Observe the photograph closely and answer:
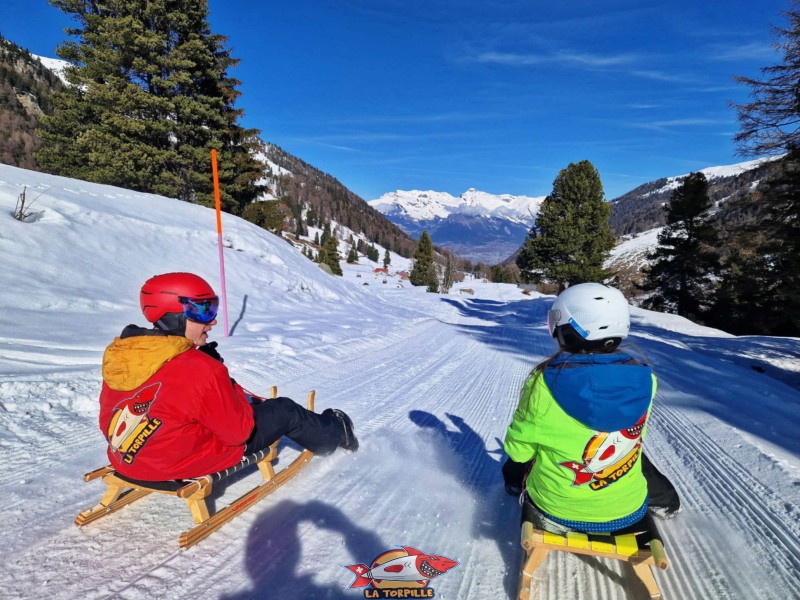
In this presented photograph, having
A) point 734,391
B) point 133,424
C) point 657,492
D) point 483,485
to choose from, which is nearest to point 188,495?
point 133,424

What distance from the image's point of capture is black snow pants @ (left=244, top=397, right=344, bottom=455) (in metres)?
3.00

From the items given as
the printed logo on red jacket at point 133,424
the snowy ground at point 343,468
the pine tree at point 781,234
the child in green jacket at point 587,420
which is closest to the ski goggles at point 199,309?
the printed logo on red jacket at point 133,424

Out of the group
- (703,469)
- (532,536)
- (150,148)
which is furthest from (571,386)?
(150,148)

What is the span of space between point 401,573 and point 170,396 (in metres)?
1.66

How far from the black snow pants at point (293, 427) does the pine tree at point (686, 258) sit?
23.8 metres

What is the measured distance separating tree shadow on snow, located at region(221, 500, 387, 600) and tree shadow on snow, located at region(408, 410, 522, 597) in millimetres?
759

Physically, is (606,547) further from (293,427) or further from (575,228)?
(575,228)

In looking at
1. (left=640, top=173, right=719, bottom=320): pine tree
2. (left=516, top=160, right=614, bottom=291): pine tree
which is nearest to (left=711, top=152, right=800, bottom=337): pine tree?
(left=640, top=173, right=719, bottom=320): pine tree

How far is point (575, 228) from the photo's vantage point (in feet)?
84.1

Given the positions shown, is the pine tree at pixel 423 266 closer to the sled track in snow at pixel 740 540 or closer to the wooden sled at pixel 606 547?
the sled track in snow at pixel 740 540

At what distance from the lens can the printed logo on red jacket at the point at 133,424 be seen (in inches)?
92.4

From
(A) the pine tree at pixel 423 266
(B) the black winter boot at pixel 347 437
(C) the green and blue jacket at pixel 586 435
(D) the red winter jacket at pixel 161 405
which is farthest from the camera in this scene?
(A) the pine tree at pixel 423 266

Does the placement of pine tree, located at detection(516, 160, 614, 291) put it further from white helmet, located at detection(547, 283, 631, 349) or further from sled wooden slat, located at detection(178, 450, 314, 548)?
white helmet, located at detection(547, 283, 631, 349)

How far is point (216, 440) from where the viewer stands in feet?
8.72
